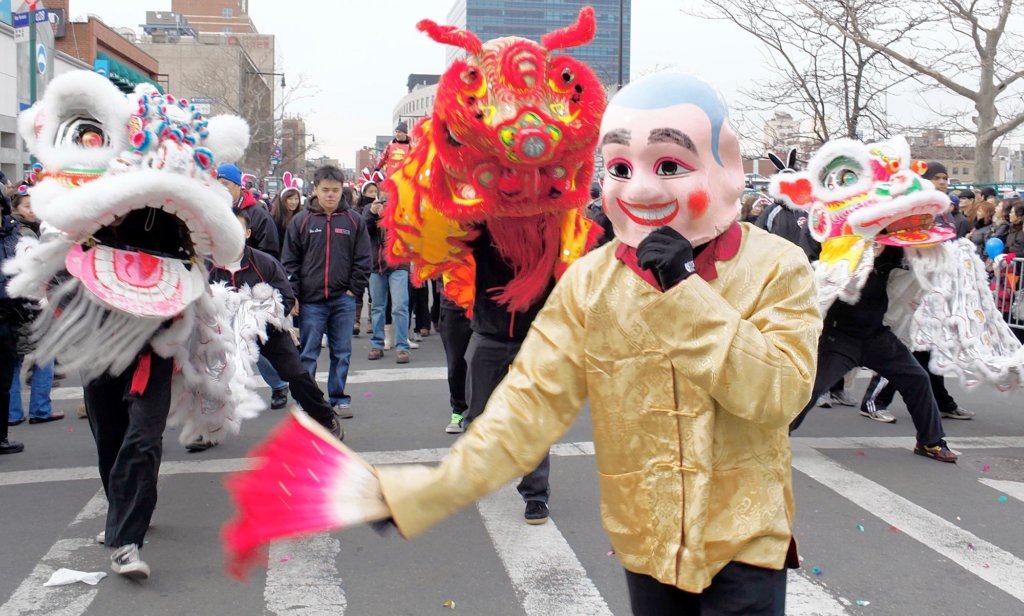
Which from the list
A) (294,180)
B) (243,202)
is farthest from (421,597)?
(294,180)

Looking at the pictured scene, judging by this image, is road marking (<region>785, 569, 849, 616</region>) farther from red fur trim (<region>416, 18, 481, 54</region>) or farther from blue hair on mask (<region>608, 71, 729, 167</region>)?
red fur trim (<region>416, 18, 481, 54</region>)

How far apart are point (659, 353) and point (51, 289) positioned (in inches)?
136

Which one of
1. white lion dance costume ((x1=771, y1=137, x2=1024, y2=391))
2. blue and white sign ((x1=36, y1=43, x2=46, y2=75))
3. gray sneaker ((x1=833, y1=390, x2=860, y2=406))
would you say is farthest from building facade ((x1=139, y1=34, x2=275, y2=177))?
white lion dance costume ((x1=771, y1=137, x2=1024, y2=391))

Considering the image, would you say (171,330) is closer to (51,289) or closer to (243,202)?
(51,289)

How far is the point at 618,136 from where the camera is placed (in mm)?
2166

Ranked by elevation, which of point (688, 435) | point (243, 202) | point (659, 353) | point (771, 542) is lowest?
point (771, 542)

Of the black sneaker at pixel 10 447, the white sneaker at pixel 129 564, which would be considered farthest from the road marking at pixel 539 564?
the black sneaker at pixel 10 447

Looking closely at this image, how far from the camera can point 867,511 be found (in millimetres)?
5398

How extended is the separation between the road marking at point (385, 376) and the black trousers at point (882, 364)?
156 inches

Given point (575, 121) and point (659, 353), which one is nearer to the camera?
point (659, 353)

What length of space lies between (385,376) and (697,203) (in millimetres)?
7418

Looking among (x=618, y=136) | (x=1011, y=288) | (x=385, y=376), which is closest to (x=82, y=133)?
(x=618, y=136)

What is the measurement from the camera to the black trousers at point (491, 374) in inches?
191

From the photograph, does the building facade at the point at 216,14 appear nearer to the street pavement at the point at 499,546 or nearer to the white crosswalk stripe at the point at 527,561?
the street pavement at the point at 499,546
